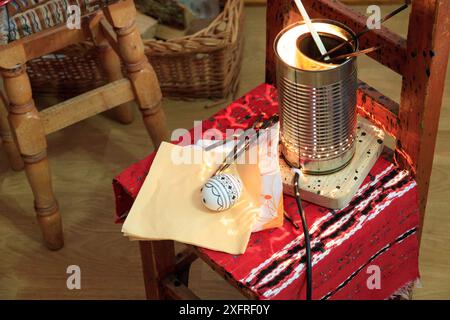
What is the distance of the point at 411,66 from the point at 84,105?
699 mm

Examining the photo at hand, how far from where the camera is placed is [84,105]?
4.85ft

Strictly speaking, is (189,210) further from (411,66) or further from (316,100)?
(411,66)

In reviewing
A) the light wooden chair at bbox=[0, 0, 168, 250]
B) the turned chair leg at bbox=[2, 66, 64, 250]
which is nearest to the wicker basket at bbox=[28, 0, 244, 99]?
the light wooden chair at bbox=[0, 0, 168, 250]

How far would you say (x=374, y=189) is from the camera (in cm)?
108

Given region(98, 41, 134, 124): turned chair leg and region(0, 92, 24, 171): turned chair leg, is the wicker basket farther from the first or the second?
region(0, 92, 24, 171): turned chair leg

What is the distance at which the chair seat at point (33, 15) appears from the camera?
1.28 metres

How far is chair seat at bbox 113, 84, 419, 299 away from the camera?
100 centimetres

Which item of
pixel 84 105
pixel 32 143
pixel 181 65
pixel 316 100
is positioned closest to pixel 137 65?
pixel 84 105

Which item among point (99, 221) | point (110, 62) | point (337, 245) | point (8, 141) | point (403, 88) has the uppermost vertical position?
point (403, 88)

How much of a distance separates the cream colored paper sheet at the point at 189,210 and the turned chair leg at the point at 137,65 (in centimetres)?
38

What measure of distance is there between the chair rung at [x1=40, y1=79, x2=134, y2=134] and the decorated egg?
50 centimetres
